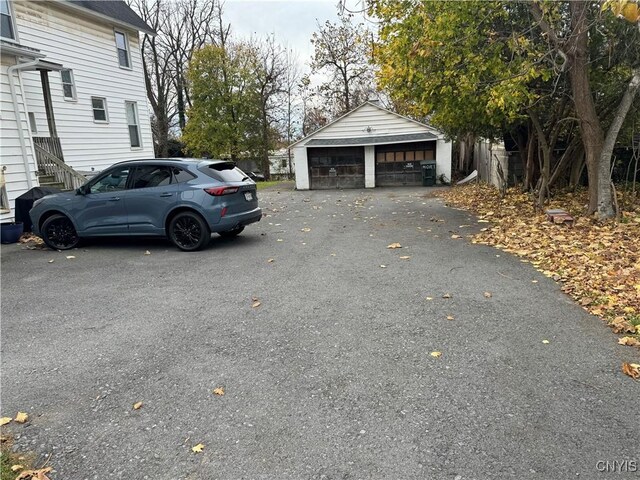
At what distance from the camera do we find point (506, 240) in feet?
26.1

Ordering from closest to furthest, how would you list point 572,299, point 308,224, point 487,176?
→ point 572,299 → point 308,224 → point 487,176

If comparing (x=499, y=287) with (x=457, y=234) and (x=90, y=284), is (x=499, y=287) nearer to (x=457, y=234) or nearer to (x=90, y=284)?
(x=457, y=234)

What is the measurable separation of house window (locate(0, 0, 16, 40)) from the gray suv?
6.87m

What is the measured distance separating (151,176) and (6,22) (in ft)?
27.7

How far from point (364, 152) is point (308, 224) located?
1242 cm

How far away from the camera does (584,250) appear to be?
673cm

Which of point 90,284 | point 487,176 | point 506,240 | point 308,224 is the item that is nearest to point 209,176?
point 90,284

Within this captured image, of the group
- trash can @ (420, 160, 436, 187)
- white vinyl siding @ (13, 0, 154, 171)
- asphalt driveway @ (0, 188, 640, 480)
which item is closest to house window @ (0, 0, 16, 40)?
white vinyl siding @ (13, 0, 154, 171)

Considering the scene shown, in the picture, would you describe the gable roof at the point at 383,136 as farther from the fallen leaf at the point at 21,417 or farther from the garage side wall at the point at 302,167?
the fallen leaf at the point at 21,417

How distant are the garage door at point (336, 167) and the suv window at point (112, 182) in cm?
1547

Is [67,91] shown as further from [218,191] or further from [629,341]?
[629,341]

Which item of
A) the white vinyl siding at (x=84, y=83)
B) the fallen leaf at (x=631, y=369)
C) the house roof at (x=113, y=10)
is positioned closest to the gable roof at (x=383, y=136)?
the white vinyl siding at (x=84, y=83)

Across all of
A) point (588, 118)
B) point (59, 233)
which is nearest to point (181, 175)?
point (59, 233)

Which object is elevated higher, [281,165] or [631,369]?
[281,165]
